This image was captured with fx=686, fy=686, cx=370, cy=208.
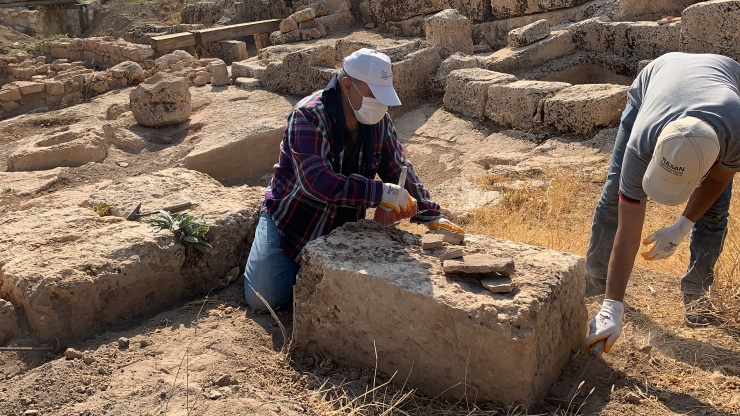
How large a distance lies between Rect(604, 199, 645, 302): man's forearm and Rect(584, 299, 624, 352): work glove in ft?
0.15

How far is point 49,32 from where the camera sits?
16.5 meters

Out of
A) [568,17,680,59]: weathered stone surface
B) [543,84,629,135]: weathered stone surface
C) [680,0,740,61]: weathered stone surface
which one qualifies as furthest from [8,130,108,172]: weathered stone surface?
[680,0,740,61]: weathered stone surface

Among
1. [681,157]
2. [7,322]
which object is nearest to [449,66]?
[681,157]

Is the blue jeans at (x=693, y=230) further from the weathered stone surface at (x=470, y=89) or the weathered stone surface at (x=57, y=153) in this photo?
the weathered stone surface at (x=57, y=153)

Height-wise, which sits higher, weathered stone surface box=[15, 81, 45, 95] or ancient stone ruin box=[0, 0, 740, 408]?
ancient stone ruin box=[0, 0, 740, 408]

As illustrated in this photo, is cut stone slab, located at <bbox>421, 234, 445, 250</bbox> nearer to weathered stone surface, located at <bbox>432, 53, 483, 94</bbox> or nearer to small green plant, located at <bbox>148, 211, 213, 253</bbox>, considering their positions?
small green plant, located at <bbox>148, 211, 213, 253</bbox>

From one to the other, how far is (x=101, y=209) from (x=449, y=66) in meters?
5.41

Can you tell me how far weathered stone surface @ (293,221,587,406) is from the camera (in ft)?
8.63

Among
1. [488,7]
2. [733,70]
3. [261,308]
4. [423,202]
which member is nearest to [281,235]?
[261,308]

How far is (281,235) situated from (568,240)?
6.76 feet

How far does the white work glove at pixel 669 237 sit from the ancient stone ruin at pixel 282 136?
0.49 metres

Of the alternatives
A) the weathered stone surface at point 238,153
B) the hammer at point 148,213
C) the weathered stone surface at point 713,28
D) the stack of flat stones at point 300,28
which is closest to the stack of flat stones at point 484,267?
the hammer at point 148,213

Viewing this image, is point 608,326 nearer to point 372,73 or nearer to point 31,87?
point 372,73

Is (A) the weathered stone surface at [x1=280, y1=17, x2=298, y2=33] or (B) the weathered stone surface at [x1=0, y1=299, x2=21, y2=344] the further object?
(A) the weathered stone surface at [x1=280, y1=17, x2=298, y2=33]
